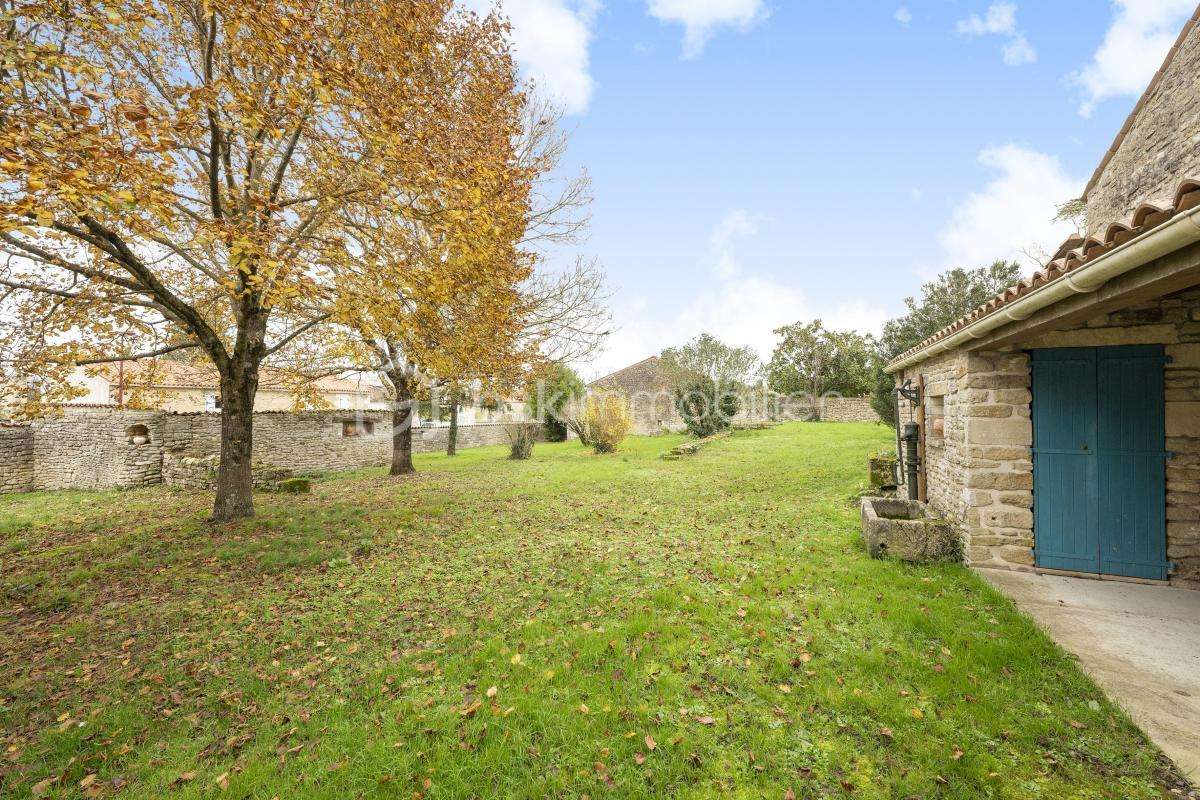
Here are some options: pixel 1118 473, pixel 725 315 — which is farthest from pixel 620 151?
pixel 725 315

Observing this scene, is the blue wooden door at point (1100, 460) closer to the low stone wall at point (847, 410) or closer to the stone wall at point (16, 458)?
the stone wall at point (16, 458)

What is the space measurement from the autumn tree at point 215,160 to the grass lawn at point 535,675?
11.3ft

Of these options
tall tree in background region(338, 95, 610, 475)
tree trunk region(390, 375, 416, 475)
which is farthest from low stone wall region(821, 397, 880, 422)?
tree trunk region(390, 375, 416, 475)

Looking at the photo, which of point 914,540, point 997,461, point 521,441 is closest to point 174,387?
point 521,441

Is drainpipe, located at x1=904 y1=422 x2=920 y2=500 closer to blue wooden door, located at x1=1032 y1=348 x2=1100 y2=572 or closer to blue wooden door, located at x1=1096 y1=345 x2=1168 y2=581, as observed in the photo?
blue wooden door, located at x1=1032 y1=348 x2=1100 y2=572

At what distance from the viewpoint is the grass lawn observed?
2484 millimetres

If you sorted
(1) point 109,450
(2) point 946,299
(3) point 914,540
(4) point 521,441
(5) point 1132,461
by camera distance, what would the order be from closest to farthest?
→ (5) point 1132,461 < (3) point 914,540 < (1) point 109,450 < (4) point 521,441 < (2) point 946,299

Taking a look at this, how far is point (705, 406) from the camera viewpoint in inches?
969

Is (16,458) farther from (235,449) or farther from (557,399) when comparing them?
(557,399)

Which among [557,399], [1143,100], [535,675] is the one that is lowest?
[535,675]

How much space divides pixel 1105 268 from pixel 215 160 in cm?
925

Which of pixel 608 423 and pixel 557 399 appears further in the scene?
pixel 557 399

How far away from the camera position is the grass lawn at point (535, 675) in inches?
97.8

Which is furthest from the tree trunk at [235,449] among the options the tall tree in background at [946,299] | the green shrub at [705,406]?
the tall tree in background at [946,299]
